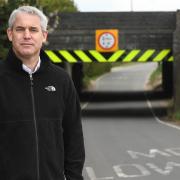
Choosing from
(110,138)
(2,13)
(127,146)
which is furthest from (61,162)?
(2,13)

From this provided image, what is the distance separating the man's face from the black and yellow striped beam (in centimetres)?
2531

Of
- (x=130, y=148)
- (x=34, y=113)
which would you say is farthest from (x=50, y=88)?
(x=130, y=148)

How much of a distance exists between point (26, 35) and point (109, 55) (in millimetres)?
25796

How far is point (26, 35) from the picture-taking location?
165 inches

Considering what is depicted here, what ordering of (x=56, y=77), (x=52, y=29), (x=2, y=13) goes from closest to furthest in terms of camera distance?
(x=56, y=77), (x=2, y=13), (x=52, y=29)

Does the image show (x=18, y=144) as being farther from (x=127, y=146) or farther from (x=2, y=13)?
(x=2, y=13)

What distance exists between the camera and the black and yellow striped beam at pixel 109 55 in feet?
97.3

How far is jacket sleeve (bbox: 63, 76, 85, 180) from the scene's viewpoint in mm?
4359

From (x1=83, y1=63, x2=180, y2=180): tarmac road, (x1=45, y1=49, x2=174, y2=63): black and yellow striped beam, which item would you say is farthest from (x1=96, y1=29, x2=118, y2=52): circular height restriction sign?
(x1=83, y1=63, x2=180, y2=180): tarmac road

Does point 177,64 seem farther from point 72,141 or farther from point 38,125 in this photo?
point 38,125

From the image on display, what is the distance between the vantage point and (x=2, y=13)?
2211cm

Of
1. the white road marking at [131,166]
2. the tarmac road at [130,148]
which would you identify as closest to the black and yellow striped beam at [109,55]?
the tarmac road at [130,148]

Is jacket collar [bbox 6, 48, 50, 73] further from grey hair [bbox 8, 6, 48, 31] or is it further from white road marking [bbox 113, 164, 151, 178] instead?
white road marking [bbox 113, 164, 151, 178]

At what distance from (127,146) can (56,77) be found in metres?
13.1
